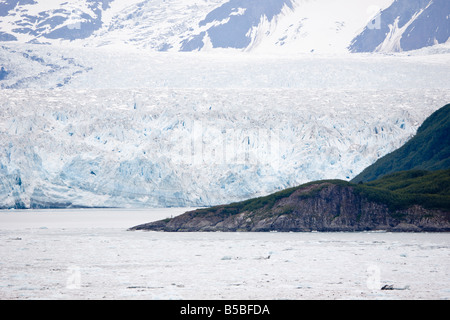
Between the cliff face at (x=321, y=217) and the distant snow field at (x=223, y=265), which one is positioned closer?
the distant snow field at (x=223, y=265)

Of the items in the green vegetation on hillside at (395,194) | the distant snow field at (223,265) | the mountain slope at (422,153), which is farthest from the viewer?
the mountain slope at (422,153)

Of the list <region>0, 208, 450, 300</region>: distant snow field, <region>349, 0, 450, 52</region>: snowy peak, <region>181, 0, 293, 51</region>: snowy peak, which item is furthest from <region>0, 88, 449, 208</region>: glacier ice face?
<region>181, 0, 293, 51</region>: snowy peak

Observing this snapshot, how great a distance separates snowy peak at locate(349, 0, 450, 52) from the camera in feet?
285

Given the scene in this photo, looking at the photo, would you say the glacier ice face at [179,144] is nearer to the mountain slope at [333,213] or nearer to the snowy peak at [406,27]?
the mountain slope at [333,213]

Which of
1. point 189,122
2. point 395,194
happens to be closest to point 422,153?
point 395,194

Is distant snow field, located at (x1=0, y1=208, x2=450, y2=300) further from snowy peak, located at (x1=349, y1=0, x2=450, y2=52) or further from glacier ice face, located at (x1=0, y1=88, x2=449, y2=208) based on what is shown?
snowy peak, located at (x1=349, y1=0, x2=450, y2=52)

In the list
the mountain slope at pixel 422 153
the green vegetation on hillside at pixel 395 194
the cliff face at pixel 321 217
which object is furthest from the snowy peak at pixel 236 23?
the cliff face at pixel 321 217

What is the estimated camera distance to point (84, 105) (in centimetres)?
4631

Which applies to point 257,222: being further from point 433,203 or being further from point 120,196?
point 120,196

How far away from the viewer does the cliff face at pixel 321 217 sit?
2788cm

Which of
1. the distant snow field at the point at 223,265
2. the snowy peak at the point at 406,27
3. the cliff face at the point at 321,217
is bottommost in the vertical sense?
the distant snow field at the point at 223,265

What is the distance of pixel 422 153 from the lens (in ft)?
132

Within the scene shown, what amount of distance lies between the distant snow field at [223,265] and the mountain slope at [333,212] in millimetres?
1692
